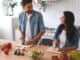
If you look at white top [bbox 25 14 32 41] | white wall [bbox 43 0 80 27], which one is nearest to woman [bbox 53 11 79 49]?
white top [bbox 25 14 32 41]

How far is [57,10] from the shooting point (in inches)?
176

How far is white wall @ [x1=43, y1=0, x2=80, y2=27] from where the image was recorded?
4.27 metres

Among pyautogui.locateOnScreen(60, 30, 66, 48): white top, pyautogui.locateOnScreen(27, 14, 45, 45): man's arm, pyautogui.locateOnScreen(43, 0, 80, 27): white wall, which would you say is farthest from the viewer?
pyautogui.locateOnScreen(43, 0, 80, 27): white wall

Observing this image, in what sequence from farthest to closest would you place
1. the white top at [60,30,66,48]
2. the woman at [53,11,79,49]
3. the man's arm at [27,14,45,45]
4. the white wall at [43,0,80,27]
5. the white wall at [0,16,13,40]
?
the white wall at [0,16,13,40]
the white wall at [43,0,80,27]
the man's arm at [27,14,45,45]
the white top at [60,30,66,48]
the woman at [53,11,79,49]

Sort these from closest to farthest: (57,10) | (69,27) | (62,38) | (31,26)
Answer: (69,27)
(62,38)
(31,26)
(57,10)

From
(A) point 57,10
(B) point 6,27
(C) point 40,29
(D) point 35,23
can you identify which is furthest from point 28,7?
(B) point 6,27

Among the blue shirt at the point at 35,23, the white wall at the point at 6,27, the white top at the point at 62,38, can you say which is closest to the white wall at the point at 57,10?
the white wall at the point at 6,27

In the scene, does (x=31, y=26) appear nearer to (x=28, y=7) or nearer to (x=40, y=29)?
(x=40, y=29)

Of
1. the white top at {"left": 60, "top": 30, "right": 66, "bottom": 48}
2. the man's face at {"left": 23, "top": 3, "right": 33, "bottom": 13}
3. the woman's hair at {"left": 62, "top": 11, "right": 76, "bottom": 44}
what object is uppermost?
the man's face at {"left": 23, "top": 3, "right": 33, "bottom": 13}

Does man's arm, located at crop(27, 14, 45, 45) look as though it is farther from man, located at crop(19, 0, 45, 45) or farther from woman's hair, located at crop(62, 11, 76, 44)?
woman's hair, located at crop(62, 11, 76, 44)

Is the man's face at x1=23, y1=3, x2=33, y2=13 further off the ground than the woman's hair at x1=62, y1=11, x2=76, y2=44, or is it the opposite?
the man's face at x1=23, y1=3, x2=33, y2=13

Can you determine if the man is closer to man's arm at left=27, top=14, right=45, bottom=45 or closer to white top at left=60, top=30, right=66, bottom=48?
man's arm at left=27, top=14, right=45, bottom=45

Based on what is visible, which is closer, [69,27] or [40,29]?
[69,27]

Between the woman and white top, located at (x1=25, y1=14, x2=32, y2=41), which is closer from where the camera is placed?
the woman
